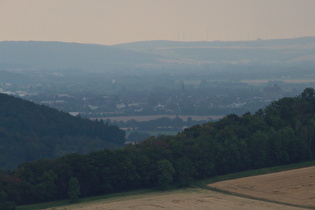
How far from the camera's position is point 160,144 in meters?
75.6

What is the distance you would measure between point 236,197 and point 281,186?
16.1 feet

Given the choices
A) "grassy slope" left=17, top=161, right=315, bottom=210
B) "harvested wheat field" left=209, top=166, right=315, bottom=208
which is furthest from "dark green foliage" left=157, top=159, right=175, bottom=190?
"harvested wheat field" left=209, top=166, right=315, bottom=208

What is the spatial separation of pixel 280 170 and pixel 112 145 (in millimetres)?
59851

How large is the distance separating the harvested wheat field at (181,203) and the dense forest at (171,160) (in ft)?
12.8

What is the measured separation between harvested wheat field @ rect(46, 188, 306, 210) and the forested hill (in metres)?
58.5

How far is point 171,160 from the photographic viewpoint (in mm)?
71938

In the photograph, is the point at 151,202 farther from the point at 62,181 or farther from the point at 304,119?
the point at 304,119

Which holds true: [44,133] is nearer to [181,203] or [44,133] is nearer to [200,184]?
[200,184]

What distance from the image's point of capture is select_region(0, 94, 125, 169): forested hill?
123 m

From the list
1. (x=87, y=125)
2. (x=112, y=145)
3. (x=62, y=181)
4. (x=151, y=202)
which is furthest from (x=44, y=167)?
(x=87, y=125)

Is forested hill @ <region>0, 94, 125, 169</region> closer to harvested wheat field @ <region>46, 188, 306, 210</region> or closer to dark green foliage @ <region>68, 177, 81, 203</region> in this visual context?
dark green foliage @ <region>68, 177, 81, 203</region>

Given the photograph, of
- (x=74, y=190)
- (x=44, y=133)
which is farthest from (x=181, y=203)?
(x=44, y=133)

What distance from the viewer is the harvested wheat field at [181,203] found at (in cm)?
5628

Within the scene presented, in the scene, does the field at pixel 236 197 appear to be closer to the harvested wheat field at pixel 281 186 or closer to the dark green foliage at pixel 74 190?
the harvested wheat field at pixel 281 186
